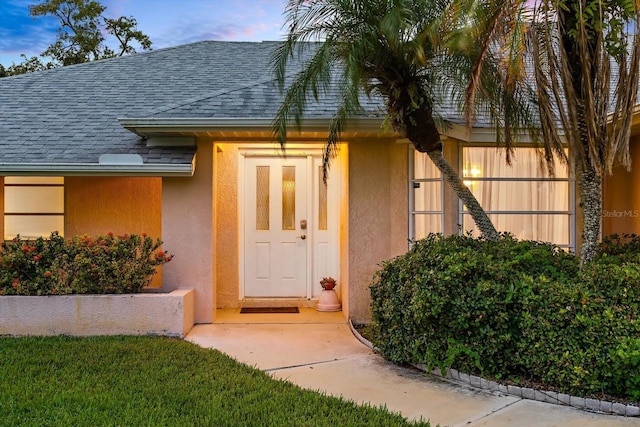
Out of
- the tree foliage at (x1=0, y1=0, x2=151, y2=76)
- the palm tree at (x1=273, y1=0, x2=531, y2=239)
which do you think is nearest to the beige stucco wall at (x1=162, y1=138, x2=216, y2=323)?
the palm tree at (x1=273, y1=0, x2=531, y2=239)

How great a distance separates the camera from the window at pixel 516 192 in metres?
7.58

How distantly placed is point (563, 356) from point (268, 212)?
583 cm

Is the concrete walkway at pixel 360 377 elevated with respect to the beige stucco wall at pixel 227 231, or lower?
lower

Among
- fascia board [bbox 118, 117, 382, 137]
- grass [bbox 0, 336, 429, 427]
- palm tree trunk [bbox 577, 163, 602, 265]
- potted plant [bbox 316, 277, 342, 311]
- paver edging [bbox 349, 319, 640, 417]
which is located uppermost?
fascia board [bbox 118, 117, 382, 137]

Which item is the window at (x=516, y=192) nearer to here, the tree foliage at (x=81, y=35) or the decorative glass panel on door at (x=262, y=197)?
the decorative glass panel on door at (x=262, y=197)

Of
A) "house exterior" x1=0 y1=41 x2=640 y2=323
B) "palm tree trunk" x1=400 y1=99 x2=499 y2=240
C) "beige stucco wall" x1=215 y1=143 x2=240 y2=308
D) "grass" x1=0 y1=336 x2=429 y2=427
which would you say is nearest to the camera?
Answer: "grass" x1=0 y1=336 x2=429 y2=427

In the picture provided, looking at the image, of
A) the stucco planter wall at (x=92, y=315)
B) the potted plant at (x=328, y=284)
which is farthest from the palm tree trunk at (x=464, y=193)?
the stucco planter wall at (x=92, y=315)

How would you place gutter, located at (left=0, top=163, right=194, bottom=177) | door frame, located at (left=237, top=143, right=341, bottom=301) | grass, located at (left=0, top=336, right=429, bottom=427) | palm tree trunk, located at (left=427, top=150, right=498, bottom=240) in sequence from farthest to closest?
door frame, located at (left=237, top=143, right=341, bottom=301)
gutter, located at (left=0, top=163, right=194, bottom=177)
palm tree trunk, located at (left=427, top=150, right=498, bottom=240)
grass, located at (left=0, top=336, right=429, bottom=427)

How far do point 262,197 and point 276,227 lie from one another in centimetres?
61

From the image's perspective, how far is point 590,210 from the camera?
5320mm

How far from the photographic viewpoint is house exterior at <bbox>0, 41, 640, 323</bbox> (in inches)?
293

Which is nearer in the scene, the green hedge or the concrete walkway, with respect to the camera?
the concrete walkway

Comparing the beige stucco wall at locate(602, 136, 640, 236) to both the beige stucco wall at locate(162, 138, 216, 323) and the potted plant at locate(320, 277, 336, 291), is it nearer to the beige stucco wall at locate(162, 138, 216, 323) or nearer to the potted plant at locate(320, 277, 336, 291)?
the potted plant at locate(320, 277, 336, 291)

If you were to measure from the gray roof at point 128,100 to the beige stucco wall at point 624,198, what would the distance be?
4.24 m
